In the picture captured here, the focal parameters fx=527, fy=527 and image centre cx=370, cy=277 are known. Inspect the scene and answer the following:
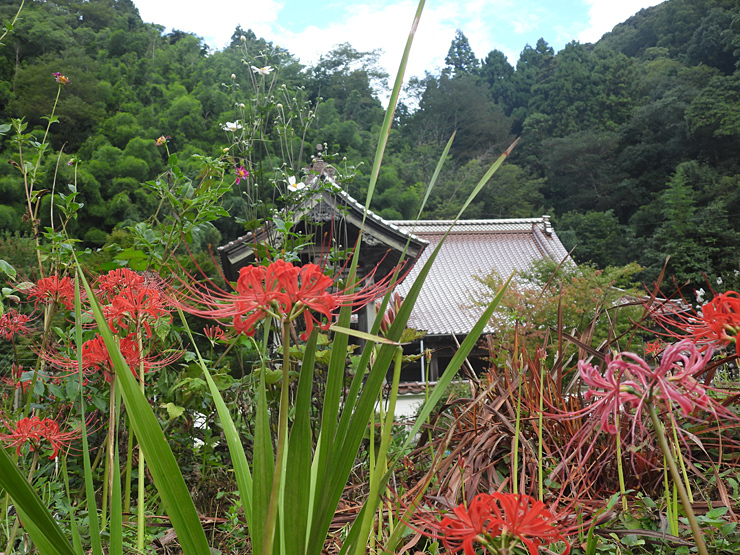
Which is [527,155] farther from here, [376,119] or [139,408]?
[139,408]

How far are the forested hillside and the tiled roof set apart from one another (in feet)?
3.61

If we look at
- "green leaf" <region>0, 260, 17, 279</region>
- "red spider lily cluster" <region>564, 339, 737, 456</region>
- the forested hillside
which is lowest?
"red spider lily cluster" <region>564, 339, 737, 456</region>

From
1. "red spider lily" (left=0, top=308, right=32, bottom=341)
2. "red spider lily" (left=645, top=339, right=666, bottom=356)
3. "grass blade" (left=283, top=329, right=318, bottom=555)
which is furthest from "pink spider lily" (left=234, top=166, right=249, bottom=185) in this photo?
"grass blade" (left=283, top=329, right=318, bottom=555)

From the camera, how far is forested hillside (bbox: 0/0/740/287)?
1548 centimetres

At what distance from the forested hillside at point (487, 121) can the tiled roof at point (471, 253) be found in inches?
43.3

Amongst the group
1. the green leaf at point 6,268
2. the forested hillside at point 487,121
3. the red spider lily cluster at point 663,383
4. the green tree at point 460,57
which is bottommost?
the red spider lily cluster at point 663,383

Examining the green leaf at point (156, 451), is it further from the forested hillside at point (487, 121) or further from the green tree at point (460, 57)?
the green tree at point (460, 57)

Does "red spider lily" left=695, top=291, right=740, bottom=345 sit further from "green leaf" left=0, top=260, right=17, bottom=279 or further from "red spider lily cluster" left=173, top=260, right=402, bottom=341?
"green leaf" left=0, top=260, right=17, bottom=279

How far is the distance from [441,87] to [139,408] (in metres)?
33.1

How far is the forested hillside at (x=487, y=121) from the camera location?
15.5 m

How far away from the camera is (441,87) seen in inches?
1232

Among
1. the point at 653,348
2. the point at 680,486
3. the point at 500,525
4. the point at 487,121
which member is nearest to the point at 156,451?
the point at 500,525

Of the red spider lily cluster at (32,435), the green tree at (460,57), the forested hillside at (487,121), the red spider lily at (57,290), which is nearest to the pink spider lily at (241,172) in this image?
the red spider lily at (57,290)

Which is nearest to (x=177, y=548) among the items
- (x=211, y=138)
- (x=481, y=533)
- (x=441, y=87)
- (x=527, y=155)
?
(x=481, y=533)
